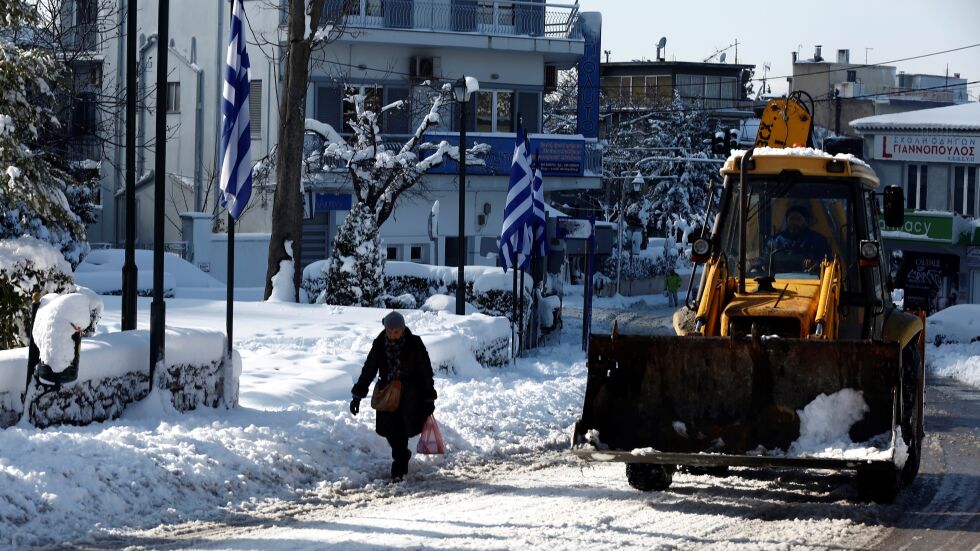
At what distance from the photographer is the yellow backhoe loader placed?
10938 millimetres

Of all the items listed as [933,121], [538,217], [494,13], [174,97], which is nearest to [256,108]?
[174,97]

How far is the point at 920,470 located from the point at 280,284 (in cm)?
1703

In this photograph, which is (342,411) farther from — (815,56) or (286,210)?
(815,56)

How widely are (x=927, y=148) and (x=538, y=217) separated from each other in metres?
27.4

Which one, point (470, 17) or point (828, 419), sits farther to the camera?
point (470, 17)

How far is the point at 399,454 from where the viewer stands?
12.2 m

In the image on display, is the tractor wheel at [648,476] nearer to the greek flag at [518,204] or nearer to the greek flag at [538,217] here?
the greek flag at [518,204]

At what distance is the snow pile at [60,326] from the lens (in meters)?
11.2

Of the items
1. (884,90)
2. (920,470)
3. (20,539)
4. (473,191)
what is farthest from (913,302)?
(884,90)

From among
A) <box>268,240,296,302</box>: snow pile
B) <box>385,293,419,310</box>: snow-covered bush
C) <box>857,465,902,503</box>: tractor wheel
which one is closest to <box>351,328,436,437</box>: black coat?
<box>857,465,902,503</box>: tractor wheel

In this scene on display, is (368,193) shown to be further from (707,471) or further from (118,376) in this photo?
(707,471)

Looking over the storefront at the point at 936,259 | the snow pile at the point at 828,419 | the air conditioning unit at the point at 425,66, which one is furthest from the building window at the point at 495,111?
the snow pile at the point at 828,419

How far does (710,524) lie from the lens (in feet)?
33.8

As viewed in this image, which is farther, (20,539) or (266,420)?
(266,420)
